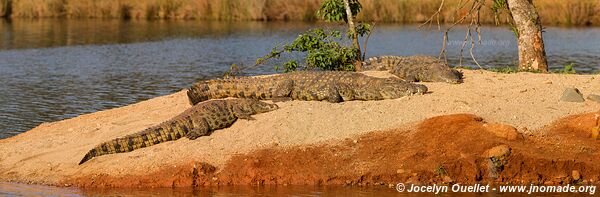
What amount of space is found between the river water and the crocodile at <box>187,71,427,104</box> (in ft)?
8.06

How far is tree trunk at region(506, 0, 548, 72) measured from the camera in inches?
644

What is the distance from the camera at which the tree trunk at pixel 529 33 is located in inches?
644

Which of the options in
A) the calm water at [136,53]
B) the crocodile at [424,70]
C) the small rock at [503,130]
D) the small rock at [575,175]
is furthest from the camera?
the calm water at [136,53]

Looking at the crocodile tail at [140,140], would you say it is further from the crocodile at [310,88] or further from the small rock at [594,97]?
the small rock at [594,97]

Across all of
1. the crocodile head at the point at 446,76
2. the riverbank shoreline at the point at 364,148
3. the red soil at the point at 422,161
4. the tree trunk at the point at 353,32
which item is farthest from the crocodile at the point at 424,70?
the red soil at the point at 422,161

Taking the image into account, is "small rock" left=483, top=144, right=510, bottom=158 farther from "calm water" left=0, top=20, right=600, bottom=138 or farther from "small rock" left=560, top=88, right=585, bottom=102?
"calm water" left=0, top=20, right=600, bottom=138

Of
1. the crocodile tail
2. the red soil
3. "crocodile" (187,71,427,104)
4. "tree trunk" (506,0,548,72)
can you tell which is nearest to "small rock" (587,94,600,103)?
the red soil

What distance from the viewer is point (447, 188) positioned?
11.0m

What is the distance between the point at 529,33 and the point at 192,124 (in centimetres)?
669

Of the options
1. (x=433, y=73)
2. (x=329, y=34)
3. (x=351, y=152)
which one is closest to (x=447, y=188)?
(x=351, y=152)

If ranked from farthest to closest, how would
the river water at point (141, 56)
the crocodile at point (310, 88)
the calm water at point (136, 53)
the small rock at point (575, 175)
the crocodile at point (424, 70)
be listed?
1. the calm water at point (136, 53)
2. the river water at point (141, 56)
3. the crocodile at point (424, 70)
4. the crocodile at point (310, 88)
5. the small rock at point (575, 175)

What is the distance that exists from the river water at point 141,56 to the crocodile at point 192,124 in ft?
3.56

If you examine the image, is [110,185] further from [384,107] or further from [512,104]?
[512,104]

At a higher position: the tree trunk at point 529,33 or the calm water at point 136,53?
the tree trunk at point 529,33
